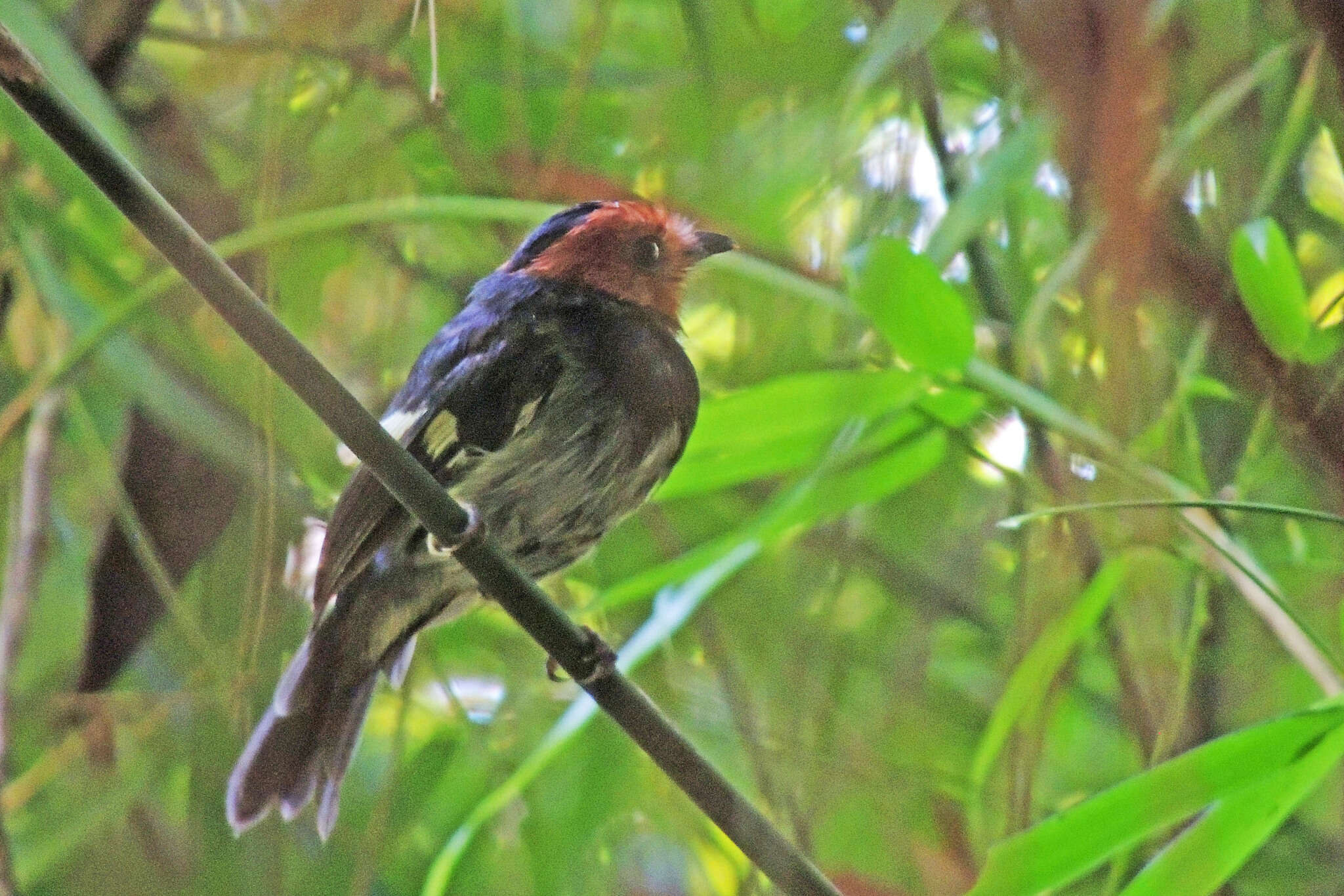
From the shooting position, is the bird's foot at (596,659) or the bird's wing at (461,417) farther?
the bird's wing at (461,417)

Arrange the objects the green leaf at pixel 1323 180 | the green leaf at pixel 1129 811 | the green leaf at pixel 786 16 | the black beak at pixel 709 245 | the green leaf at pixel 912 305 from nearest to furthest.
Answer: the green leaf at pixel 1129 811
the green leaf at pixel 912 305
the black beak at pixel 709 245
the green leaf at pixel 1323 180
the green leaf at pixel 786 16

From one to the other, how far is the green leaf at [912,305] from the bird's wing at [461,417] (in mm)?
338

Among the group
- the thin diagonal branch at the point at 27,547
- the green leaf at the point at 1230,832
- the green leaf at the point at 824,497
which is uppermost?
the thin diagonal branch at the point at 27,547

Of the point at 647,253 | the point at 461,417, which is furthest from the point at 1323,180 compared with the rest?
the point at 461,417

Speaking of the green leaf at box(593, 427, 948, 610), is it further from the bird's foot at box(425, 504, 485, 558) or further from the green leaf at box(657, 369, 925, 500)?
the bird's foot at box(425, 504, 485, 558)

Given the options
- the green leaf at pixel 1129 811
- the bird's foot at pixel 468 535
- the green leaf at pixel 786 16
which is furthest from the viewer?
the green leaf at pixel 786 16

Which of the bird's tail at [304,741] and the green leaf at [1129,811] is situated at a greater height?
the bird's tail at [304,741]

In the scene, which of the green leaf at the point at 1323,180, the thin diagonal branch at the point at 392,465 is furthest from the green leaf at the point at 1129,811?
the green leaf at the point at 1323,180

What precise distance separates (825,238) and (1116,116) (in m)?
0.74

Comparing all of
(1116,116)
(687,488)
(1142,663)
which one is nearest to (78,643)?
(687,488)

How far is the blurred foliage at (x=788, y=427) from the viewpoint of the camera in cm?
126

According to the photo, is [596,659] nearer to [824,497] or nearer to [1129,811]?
[824,497]

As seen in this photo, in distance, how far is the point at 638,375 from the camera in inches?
55.2

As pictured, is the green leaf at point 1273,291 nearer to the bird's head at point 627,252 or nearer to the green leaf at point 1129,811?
the green leaf at point 1129,811
